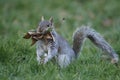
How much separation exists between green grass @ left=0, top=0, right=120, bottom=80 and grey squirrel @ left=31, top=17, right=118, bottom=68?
10cm

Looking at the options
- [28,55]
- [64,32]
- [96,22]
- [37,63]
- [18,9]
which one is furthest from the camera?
[18,9]

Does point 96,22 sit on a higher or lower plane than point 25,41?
higher

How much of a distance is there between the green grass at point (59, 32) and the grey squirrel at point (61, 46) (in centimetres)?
10

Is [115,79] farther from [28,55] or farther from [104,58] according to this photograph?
[28,55]

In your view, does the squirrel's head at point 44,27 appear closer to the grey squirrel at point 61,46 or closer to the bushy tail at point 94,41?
the grey squirrel at point 61,46

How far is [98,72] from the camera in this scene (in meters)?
6.45

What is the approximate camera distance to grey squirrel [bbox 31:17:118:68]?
654cm

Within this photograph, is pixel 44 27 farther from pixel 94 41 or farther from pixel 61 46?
pixel 94 41

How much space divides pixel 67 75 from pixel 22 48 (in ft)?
3.90

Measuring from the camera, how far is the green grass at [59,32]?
6270 millimetres

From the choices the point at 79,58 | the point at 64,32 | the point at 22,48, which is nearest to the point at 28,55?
the point at 22,48

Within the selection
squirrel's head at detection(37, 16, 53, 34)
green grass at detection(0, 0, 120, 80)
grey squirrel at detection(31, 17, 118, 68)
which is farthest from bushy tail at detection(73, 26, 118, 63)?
squirrel's head at detection(37, 16, 53, 34)

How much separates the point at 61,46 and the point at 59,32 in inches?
91.6

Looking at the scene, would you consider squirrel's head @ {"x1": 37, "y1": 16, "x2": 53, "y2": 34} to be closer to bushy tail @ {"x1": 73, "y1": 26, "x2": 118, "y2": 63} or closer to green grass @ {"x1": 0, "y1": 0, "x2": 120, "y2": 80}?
green grass @ {"x1": 0, "y1": 0, "x2": 120, "y2": 80}
